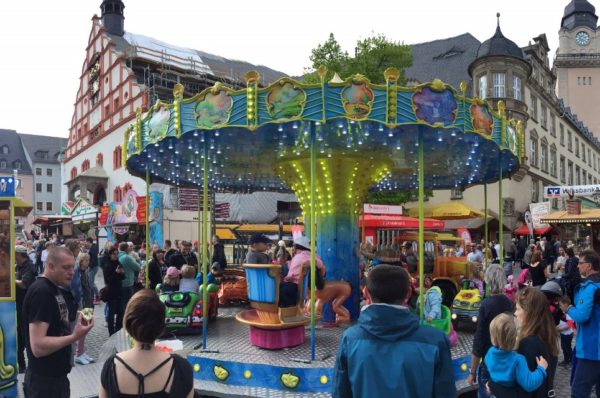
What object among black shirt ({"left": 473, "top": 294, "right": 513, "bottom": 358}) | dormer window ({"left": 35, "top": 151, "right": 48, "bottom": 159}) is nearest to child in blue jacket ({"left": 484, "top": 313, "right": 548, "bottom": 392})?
black shirt ({"left": 473, "top": 294, "right": 513, "bottom": 358})

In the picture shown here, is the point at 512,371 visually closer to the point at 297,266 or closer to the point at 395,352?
the point at 395,352

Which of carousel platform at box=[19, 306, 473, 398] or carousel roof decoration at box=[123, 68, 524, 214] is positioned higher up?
carousel roof decoration at box=[123, 68, 524, 214]

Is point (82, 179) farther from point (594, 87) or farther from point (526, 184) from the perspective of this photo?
point (594, 87)

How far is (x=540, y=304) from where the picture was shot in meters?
3.68

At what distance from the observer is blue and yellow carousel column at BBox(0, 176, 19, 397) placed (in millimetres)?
5480

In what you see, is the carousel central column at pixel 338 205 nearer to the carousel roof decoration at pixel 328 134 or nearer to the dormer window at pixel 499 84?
the carousel roof decoration at pixel 328 134

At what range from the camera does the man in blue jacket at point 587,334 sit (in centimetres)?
467

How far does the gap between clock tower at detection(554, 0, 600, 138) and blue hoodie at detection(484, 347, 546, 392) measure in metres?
60.6

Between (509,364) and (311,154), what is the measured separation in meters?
4.04

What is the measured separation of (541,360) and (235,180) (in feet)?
35.3

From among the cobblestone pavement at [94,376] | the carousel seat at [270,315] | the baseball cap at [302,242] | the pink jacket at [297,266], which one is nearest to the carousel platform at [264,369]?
the carousel seat at [270,315]

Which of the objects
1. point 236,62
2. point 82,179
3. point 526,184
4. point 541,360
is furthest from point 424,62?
point 541,360

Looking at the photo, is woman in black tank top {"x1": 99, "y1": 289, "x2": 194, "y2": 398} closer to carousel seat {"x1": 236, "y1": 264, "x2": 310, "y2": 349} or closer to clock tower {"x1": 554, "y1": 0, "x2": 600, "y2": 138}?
carousel seat {"x1": 236, "y1": 264, "x2": 310, "y2": 349}

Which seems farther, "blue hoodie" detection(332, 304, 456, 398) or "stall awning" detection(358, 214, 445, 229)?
"stall awning" detection(358, 214, 445, 229)
